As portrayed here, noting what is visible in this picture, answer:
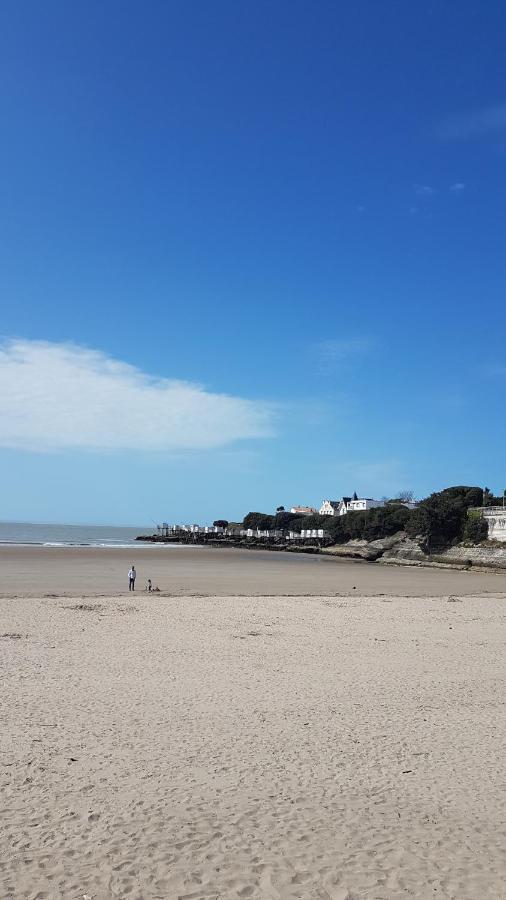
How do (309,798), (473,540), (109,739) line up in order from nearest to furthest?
(309,798)
(109,739)
(473,540)

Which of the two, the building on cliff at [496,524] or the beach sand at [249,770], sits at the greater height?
the building on cliff at [496,524]

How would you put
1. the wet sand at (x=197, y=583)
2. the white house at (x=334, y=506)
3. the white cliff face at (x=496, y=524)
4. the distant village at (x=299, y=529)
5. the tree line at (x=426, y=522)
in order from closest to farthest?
the wet sand at (x=197, y=583) → the white cliff face at (x=496, y=524) → the tree line at (x=426, y=522) → the distant village at (x=299, y=529) → the white house at (x=334, y=506)

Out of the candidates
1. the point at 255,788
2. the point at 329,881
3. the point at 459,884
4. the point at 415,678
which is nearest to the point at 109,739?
the point at 255,788

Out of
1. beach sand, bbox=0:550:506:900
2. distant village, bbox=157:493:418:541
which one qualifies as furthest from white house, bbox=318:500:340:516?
beach sand, bbox=0:550:506:900

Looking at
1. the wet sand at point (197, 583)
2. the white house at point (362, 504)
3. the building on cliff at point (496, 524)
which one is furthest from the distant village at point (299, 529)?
the wet sand at point (197, 583)

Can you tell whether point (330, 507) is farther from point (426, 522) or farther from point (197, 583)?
point (197, 583)

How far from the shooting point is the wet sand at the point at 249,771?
5.43 meters

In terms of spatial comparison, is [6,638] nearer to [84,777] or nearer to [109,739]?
[109,739]

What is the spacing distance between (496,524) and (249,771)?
71964 mm

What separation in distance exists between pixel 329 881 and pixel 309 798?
169 centimetres

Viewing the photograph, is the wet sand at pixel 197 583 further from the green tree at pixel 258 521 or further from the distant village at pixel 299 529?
the green tree at pixel 258 521

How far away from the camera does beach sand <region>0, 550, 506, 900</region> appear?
5.45 metres

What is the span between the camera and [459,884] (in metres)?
5.36

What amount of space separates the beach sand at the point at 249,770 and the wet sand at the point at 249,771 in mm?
27
